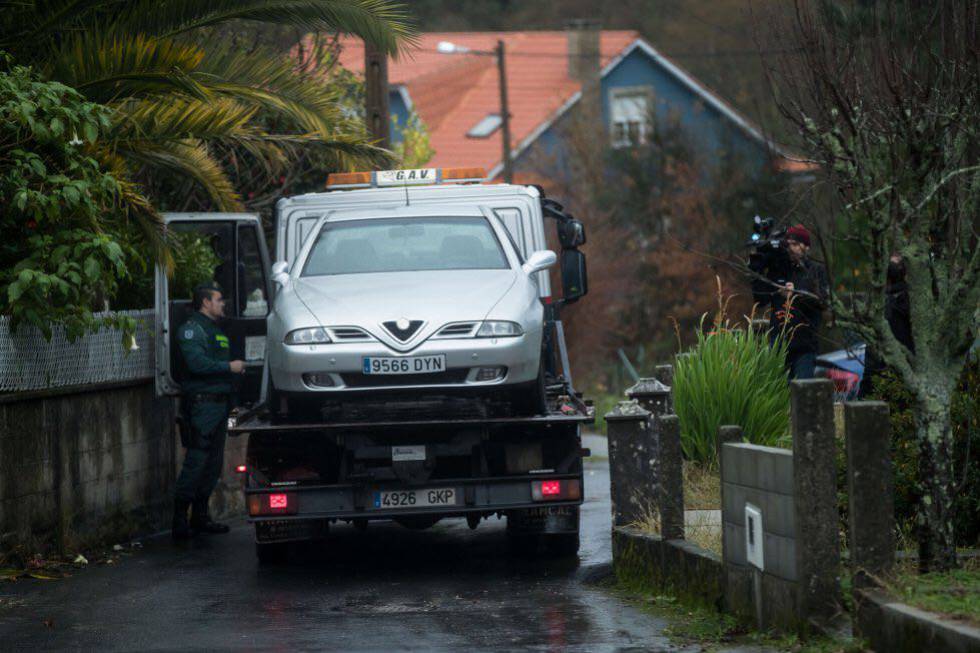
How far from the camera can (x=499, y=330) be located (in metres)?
9.97

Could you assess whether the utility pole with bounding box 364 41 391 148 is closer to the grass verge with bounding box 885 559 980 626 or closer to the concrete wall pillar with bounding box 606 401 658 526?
the concrete wall pillar with bounding box 606 401 658 526

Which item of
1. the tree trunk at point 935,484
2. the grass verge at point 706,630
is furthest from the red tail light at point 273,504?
the tree trunk at point 935,484

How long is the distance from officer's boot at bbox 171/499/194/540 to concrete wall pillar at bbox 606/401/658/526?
4227 mm

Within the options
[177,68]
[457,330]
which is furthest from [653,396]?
[177,68]

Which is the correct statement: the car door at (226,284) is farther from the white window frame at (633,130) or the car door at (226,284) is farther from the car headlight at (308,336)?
the white window frame at (633,130)

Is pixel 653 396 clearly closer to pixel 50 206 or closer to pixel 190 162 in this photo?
pixel 50 206

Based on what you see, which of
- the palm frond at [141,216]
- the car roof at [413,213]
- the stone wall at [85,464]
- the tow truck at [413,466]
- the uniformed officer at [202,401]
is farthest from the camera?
the uniformed officer at [202,401]

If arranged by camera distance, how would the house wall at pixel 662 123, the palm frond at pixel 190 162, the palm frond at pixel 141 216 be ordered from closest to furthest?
the palm frond at pixel 141 216, the palm frond at pixel 190 162, the house wall at pixel 662 123

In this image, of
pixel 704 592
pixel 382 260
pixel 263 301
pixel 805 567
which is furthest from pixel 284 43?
pixel 805 567

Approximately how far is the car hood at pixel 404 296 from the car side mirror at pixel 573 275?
145 cm

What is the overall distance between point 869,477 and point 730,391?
573 cm

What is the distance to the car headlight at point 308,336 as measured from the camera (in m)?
9.92

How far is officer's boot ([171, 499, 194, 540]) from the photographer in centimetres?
1288

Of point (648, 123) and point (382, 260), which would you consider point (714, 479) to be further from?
point (648, 123)
